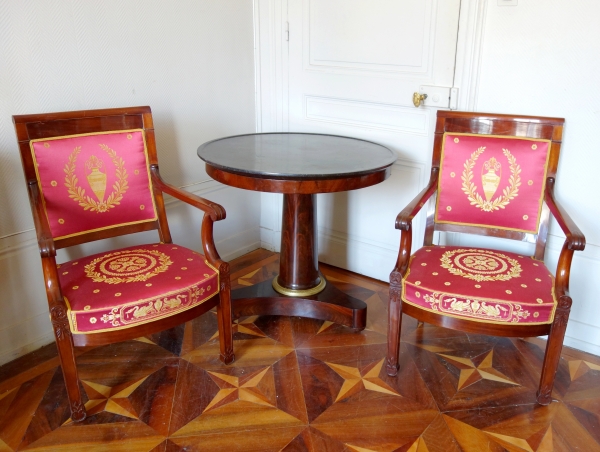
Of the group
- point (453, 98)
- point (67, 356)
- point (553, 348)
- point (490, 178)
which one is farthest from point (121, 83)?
point (553, 348)

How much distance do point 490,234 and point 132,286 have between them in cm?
147

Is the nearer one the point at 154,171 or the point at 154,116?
the point at 154,171

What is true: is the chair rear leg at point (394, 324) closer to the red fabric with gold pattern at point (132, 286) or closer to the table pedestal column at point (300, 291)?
the table pedestal column at point (300, 291)

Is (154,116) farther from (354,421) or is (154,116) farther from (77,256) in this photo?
(354,421)

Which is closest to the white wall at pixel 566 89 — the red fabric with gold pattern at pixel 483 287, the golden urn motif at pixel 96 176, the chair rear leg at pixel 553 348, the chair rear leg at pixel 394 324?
the red fabric with gold pattern at pixel 483 287

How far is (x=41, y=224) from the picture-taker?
72.3 inches

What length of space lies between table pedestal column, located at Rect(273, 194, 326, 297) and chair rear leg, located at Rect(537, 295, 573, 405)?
1041 millimetres

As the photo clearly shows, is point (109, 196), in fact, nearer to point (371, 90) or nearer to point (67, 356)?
point (67, 356)

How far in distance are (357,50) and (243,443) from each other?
1.90m

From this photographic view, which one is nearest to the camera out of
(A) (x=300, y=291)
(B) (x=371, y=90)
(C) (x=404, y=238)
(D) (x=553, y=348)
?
(D) (x=553, y=348)

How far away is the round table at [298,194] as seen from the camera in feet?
6.84

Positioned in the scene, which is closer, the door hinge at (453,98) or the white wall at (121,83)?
the white wall at (121,83)

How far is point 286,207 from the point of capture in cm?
244

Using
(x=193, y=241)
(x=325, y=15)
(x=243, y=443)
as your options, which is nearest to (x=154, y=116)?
(x=193, y=241)
